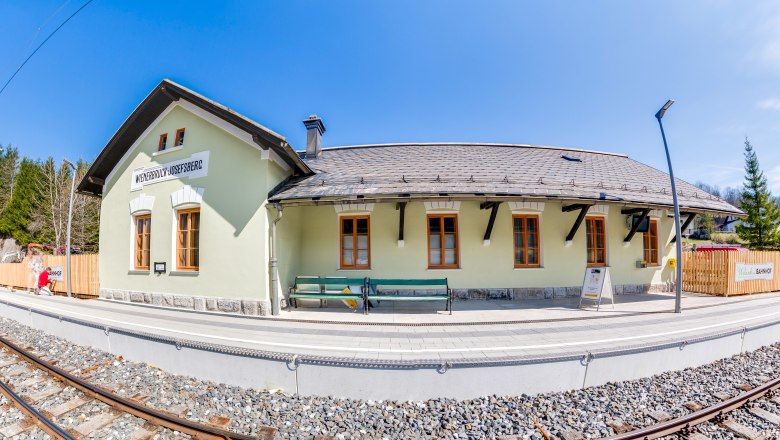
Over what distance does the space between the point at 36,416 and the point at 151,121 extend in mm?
9084

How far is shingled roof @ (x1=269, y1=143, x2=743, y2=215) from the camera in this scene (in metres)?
7.38

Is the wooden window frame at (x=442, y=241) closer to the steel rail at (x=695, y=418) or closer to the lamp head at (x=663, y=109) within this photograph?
the steel rail at (x=695, y=418)

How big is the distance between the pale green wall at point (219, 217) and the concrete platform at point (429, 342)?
0.85m

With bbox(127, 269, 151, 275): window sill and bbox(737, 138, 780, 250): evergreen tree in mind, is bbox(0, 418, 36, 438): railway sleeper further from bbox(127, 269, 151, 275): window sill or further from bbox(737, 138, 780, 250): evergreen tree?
bbox(737, 138, 780, 250): evergreen tree

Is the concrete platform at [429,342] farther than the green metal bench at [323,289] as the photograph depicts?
No

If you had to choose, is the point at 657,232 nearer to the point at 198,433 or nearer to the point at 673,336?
the point at 673,336

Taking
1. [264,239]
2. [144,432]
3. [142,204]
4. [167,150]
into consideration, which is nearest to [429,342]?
[144,432]

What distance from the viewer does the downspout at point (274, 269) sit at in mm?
7125

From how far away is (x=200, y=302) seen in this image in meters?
7.93

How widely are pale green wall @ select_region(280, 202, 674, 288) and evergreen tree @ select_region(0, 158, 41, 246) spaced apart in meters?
34.3

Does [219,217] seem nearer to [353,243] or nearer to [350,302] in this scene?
[353,243]

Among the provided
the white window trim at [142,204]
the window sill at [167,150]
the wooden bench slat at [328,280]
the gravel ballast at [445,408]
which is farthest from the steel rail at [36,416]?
the window sill at [167,150]

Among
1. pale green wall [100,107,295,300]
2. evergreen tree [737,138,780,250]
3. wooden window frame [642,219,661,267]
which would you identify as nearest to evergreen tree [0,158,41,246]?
pale green wall [100,107,295,300]

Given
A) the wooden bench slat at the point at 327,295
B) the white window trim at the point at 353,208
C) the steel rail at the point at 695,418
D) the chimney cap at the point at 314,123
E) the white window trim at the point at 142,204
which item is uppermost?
the chimney cap at the point at 314,123
